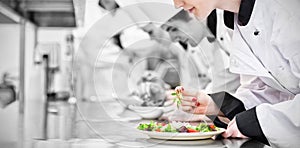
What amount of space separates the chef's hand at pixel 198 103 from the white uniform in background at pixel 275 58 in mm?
89

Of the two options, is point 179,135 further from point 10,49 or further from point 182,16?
point 10,49

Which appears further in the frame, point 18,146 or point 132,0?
point 132,0

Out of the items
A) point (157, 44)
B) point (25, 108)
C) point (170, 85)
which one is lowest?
point (25, 108)

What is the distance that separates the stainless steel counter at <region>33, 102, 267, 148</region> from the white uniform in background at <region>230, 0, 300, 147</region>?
49 millimetres

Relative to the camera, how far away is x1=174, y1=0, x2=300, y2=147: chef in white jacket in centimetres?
74

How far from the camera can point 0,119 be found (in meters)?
1.06

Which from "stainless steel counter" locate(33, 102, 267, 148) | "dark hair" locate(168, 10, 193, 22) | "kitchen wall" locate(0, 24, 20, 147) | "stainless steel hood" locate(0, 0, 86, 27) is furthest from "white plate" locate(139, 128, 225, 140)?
"kitchen wall" locate(0, 24, 20, 147)

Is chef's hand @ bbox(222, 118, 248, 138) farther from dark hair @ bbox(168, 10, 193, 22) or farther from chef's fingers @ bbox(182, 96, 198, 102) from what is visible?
dark hair @ bbox(168, 10, 193, 22)

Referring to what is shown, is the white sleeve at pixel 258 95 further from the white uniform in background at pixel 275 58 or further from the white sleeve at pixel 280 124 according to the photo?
the white sleeve at pixel 280 124

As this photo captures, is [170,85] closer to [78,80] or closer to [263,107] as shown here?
[78,80]

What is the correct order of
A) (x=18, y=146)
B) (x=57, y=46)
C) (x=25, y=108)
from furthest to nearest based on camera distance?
1. (x=57, y=46)
2. (x=25, y=108)
3. (x=18, y=146)

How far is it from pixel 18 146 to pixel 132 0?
0.44 metres

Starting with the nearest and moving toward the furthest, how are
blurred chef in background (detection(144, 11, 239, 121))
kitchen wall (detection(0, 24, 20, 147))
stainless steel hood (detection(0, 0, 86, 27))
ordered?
blurred chef in background (detection(144, 11, 239, 121)) → stainless steel hood (detection(0, 0, 86, 27)) → kitchen wall (detection(0, 24, 20, 147))

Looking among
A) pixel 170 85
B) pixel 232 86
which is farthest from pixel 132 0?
pixel 170 85
